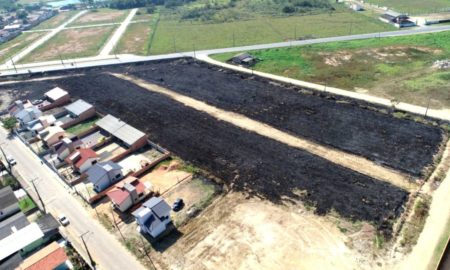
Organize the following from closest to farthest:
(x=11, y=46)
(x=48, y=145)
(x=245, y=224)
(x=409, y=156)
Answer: (x=245, y=224)
(x=409, y=156)
(x=48, y=145)
(x=11, y=46)

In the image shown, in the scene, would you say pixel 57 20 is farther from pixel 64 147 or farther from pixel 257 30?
pixel 64 147

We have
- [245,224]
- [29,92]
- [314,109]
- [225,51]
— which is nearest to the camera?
[245,224]

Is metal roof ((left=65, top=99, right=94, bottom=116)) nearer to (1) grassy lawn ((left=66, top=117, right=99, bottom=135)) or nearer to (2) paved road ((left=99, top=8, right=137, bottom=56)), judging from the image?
(1) grassy lawn ((left=66, top=117, right=99, bottom=135))

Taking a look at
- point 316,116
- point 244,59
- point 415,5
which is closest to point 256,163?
point 316,116

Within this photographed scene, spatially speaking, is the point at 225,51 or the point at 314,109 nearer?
the point at 314,109

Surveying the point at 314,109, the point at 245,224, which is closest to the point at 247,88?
the point at 314,109

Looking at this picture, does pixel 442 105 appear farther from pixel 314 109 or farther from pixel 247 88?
pixel 247 88

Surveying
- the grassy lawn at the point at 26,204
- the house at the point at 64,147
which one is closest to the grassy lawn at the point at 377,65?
the house at the point at 64,147
